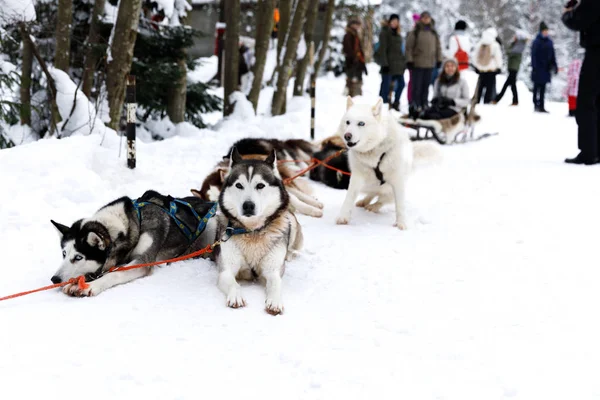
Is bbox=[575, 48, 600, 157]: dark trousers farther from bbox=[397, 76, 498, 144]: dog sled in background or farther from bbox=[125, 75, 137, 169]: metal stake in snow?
bbox=[125, 75, 137, 169]: metal stake in snow

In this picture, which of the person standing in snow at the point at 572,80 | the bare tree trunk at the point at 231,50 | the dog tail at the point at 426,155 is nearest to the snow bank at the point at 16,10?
the dog tail at the point at 426,155

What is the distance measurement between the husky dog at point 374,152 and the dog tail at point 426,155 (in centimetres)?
40

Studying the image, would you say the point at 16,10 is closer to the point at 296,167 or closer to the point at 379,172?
the point at 296,167

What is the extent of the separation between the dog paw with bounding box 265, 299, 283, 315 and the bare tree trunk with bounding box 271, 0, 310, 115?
8.64 m

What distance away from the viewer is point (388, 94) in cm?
1381

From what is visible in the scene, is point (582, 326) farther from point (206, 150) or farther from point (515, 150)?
point (515, 150)

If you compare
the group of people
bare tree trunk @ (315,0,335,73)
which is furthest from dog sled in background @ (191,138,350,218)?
bare tree trunk @ (315,0,335,73)

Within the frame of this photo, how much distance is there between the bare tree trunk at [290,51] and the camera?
34.5ft

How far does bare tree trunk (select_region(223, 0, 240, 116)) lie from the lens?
938 cm

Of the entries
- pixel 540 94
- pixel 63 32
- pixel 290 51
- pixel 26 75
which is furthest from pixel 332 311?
pixel 540 94

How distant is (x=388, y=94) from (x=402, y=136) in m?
9.27

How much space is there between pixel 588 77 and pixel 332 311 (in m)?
5.45

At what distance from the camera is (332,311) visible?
2807 millimetres

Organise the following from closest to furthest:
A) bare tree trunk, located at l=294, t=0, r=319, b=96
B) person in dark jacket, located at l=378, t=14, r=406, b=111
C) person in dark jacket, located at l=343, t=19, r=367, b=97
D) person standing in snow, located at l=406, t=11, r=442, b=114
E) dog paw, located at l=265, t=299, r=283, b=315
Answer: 1. dog paw, located at l=265, t=299, r=283, b=315
2. person standing in snow, located at l=406, t=11, r=442, b=114
3. bare tree trunk, located at l=294, t=0, r=319, b=96
4. person in dark jacket, located at l=378, t=14, r=406, b=111
5. person in dark jacket, located at l=343, t=19, r=367, b=97
